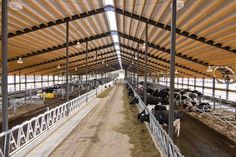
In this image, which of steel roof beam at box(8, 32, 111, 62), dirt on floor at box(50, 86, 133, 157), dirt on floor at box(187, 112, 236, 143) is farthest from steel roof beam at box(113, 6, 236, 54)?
steel roof beam at box(8, 32, 111, 62)

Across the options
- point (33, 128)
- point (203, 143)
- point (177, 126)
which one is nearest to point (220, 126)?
point (203, 143)

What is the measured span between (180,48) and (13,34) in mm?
12075

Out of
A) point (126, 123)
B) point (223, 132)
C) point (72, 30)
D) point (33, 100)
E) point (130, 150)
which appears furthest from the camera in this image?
point (33, 100)

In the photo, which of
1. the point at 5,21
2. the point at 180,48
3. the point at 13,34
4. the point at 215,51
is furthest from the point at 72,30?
the point at 5,21

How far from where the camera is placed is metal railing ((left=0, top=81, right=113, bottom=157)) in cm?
713

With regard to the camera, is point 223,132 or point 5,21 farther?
point 223,132

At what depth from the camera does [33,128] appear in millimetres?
12102

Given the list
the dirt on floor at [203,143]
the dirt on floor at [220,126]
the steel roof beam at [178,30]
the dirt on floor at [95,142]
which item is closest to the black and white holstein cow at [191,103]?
the dirt on floor at [220,126]

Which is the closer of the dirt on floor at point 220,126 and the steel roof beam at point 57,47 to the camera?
the dirt on floor at point 220,126

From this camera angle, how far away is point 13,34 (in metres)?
15.1

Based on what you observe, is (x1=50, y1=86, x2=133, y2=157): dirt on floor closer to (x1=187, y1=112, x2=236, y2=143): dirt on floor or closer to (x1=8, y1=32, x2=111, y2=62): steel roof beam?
(x1=187, y1=112, x2=236, y2=143): dirt on floor

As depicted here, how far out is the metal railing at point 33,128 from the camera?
713cm

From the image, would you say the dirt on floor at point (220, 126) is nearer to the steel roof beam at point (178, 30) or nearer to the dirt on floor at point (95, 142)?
the steel roof beam at point (178, 30)

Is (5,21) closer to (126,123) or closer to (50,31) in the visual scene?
(126,123)
